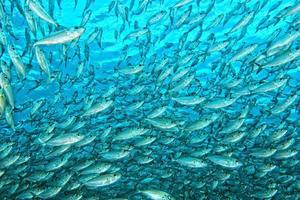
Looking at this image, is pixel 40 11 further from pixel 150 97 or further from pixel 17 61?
pixel 150 97

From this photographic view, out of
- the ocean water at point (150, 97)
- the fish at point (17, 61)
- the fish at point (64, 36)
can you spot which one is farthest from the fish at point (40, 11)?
the fish at point (17, 61)

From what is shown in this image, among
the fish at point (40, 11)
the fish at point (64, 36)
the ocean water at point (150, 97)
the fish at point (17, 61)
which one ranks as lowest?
the ocean water at point (150, 97)

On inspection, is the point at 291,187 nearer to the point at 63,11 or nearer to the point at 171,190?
the point at 171,190

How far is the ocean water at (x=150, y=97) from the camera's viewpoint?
8438mm

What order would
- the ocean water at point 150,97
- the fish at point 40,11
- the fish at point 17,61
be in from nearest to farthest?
1. the fish at point 40,11
2. the fish at point 17,61
3. the ocean water at point 150,97

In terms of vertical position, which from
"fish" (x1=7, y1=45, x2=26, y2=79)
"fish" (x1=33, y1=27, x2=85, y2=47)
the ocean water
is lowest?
the ocean water

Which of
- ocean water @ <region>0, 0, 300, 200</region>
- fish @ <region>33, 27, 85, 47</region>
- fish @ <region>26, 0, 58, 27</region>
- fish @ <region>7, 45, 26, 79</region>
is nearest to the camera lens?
fish @ <region>33, 27, 85, 47</region>

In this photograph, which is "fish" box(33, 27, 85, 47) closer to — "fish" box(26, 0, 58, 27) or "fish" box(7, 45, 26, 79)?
"fish" box(26, 0, 58, 27)

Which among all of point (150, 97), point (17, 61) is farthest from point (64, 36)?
point (150, 97)

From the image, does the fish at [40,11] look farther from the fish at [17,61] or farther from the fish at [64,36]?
the fish at [17,61]

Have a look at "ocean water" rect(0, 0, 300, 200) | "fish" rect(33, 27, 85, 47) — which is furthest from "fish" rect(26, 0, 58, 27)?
"fish" rect(33, 27, 85, 47)

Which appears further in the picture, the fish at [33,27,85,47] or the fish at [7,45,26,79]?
the fish at [7,45,26,79]

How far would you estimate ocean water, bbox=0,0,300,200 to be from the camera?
27.7 ft

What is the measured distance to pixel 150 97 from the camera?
1269 cm
